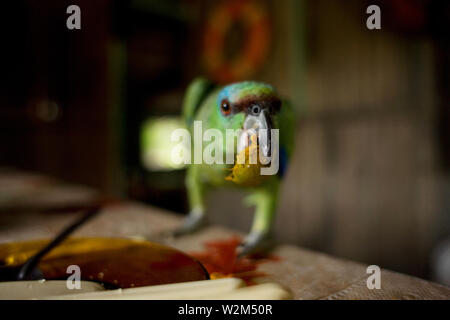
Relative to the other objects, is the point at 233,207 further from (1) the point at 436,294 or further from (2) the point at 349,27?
(1) the point at 436,294

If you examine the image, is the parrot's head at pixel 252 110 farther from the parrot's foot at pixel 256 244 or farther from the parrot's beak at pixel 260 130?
the parrot's foot at pixel 256 244

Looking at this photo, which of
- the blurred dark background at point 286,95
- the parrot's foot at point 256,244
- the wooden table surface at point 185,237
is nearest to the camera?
the wooden table surface at point 185,237

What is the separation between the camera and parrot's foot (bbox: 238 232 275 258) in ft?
1.66

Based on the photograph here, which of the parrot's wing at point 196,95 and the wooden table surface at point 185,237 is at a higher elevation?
the parrot's wing at point 196,95

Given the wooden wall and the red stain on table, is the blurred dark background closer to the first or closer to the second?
the wooden wall

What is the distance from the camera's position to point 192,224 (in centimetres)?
62

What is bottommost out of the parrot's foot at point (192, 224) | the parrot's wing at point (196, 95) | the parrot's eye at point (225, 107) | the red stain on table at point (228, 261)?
the red stain on table at point (228, 261)

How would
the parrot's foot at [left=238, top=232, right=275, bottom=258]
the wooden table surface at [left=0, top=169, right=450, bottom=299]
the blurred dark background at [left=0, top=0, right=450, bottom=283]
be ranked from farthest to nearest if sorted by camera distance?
1. the blurred dark background at [left=0, top=0, right=450, bottom=283]
2. the parrot's foot at [left=238, top=232, right=275, bottom=258]
3. the wooden table surface at [left=0, top=169, right=450, bottom=299]

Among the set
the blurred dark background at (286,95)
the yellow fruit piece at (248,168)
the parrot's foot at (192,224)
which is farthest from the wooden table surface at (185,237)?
the blurred dark background at (286,95)

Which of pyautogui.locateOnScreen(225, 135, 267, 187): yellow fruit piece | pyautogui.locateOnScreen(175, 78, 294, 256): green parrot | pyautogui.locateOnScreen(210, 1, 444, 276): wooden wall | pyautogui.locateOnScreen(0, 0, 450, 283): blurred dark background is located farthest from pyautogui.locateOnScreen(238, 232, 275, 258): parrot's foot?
pyautogui.locateOnScreen(210, 1, 444, 276): wooden wall

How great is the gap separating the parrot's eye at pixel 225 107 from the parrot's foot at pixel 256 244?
0.69ft

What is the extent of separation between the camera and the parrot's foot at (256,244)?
0.51 metres

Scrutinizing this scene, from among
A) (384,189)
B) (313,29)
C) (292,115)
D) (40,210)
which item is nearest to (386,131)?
(384,189)
